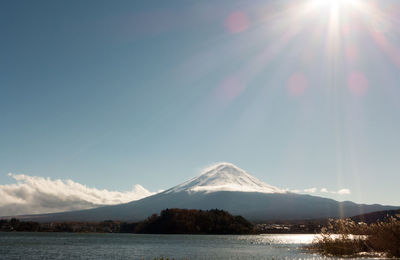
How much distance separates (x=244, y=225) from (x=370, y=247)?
138979mm

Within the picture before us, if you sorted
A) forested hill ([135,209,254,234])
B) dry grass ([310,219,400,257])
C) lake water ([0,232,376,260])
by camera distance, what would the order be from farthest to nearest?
1. forested hill ([135,209,254,234])
2. lake water ([0,232,376,260])
3. dry grass ([310,219,400,257])

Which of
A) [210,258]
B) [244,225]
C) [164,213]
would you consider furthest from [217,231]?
[210,258]

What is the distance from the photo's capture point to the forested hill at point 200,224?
175 metres

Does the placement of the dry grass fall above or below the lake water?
above

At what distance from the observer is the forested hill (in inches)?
6905

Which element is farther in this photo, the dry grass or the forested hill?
the forested hill

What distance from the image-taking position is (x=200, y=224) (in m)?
178

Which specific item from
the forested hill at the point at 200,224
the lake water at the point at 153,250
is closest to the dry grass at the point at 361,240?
the lake water at the point at 153,250

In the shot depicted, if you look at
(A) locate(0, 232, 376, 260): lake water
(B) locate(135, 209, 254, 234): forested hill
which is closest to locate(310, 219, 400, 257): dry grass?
(A) locate(0, 232, 376, 260): lake water

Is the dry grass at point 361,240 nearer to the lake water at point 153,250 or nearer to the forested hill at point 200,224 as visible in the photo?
the lake water at point 153,250

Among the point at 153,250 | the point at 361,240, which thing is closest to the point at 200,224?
the point at 153,250

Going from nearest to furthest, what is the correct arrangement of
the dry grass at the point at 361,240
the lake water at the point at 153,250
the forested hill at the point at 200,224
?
the dry grass at the point at 361,240 < the lake water at the point at 153,250 < the forested hill at the point at 200,224

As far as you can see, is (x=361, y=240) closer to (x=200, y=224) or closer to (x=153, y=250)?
(x=153, y=250)

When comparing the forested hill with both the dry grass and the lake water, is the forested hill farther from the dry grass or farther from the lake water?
the dry grass
